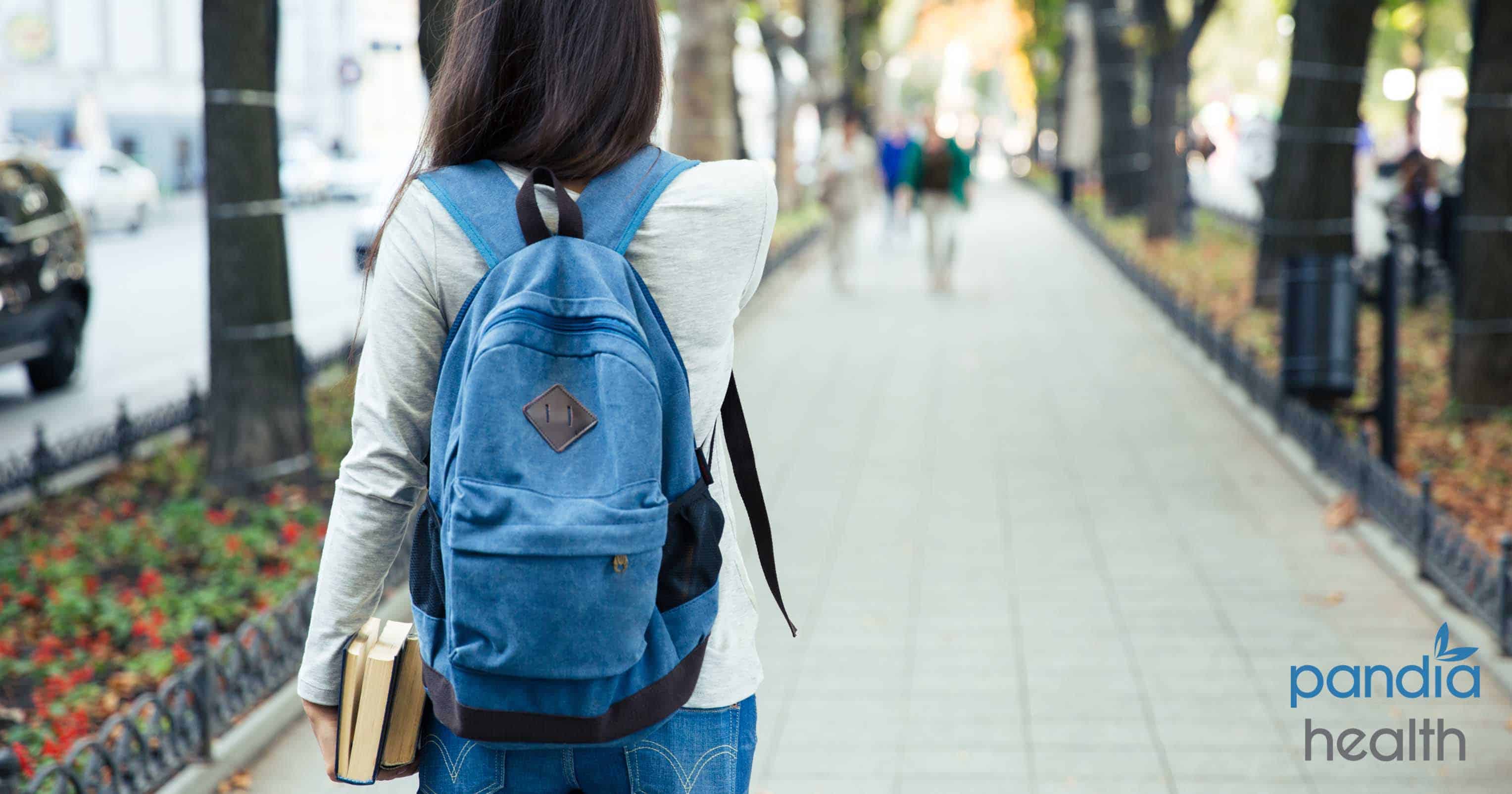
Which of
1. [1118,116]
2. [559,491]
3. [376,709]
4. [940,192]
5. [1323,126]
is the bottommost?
[376,709]

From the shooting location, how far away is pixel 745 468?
212cm

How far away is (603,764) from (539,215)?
66 centimetres

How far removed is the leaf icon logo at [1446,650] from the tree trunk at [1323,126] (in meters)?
6.38

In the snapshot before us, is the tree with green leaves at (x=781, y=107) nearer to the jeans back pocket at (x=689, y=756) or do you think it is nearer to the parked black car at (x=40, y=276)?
the parked black car at (x=40, y=276)

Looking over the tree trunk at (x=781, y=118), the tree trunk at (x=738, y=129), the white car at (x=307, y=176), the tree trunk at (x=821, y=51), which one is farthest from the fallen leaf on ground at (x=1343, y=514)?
the white car at (x=307, y=176)

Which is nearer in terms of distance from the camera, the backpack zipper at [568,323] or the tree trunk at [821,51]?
the backpack zipper at [568,323]

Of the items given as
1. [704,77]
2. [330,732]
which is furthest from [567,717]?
[704,77]

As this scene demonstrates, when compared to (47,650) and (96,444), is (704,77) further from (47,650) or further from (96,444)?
(47,650)

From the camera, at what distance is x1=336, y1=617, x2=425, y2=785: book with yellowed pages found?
1858 millimetres

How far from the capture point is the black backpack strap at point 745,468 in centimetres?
209

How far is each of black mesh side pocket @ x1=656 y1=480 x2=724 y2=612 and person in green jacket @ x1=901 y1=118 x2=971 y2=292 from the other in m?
15.2

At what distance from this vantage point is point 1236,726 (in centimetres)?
482

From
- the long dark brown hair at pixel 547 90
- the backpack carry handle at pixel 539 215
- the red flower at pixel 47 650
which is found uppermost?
the long dark brown hair at pixel 547 90

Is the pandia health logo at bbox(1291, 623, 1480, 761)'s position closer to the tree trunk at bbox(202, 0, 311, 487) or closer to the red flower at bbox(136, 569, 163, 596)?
the red flower at bbox(136, 569, 163, 596)
